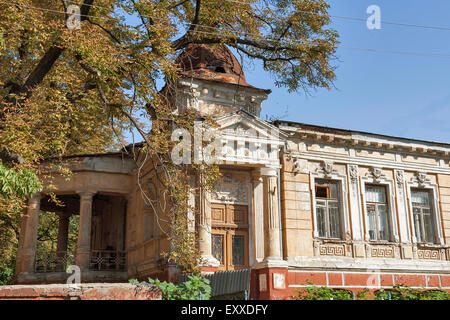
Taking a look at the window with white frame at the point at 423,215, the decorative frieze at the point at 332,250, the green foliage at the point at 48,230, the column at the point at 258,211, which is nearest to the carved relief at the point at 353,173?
the decorative frieze at the point at 332,250

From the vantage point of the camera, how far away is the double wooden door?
17.9m

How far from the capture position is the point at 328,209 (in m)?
19.3

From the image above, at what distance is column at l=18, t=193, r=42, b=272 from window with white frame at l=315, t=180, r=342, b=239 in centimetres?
1103

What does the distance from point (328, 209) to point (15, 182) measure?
12.5 meters

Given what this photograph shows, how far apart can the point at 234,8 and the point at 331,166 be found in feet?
23.4

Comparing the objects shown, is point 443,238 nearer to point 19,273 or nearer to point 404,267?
point 404,267

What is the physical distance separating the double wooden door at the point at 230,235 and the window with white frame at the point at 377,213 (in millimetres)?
5161

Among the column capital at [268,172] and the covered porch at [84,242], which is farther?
the covered porch at [84,242]

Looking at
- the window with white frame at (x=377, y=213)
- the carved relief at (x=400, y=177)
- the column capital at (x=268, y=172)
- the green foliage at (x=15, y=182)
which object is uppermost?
the carved relief at (x=400, y=177)

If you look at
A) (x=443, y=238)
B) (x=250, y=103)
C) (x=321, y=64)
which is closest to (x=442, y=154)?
(x=443, y=238)

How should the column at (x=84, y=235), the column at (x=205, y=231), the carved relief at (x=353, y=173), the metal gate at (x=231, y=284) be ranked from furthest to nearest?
the carved relief at (x=353, y=173)
the column at (x=84, y=235)
the column at (x=205, y=231)
the metal gate at (x=231, y=284)

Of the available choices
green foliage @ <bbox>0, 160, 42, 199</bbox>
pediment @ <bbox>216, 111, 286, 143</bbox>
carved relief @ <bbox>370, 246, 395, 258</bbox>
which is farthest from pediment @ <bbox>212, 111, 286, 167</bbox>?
green foliage @ <bbox>0, 160, 42, 199</bbox>

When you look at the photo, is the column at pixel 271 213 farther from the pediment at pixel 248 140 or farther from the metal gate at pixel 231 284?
the metal gate at pixel 231 284

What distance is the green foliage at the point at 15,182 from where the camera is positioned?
9.77 metres
